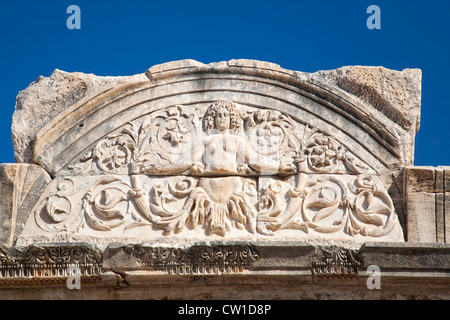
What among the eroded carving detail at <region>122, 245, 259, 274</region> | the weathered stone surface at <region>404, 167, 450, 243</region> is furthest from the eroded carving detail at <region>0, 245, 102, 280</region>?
the weathered stone surface at <region>404, 167, 450, 243</region>

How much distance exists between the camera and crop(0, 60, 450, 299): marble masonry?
6.63 m

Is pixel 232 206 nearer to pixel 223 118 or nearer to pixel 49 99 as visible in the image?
pixel 223 118

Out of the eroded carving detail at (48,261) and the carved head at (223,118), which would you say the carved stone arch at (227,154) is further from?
the eroded carving detail at (48,261)

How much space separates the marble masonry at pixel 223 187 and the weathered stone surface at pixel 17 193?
10mm

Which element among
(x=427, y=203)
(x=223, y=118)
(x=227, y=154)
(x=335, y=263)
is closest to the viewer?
(x=335, y=263)

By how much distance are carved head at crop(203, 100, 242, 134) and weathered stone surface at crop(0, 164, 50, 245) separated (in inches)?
57.4

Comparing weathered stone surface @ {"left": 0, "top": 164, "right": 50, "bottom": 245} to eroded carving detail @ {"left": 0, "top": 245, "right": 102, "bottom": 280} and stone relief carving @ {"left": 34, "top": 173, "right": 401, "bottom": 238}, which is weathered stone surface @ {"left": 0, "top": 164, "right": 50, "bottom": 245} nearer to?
stone relief carving @ {"left": 34, "top": 173, "right": 401, "bottom": 238}

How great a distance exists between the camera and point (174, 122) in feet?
24.4

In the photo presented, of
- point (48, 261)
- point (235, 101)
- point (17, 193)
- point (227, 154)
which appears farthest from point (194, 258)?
point (17, 193)

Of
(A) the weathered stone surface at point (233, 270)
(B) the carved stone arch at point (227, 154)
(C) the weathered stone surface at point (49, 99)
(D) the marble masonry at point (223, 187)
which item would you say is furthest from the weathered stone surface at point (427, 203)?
(C) the weathered stone surface at point (49, 99)

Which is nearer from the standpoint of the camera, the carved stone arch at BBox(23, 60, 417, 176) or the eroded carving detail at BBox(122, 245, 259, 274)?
the eroded carving detail at BBox(122, 245, 259, 274)

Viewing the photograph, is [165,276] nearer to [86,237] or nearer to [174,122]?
[86,237]

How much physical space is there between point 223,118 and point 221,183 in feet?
1.91

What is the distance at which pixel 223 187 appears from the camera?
7129 millimetres
